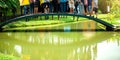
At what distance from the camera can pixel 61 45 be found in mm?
25078

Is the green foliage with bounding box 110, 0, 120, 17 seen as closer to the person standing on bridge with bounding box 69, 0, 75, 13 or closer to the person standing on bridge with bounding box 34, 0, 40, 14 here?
the person standing on bridge with bounding box 69, 0, 75, 13

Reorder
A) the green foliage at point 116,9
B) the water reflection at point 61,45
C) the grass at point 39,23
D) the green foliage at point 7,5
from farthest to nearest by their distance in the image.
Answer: the green foliage at point 116,9 < the green foliage at point 7,5 < the grass at point 39,23 < the water reflection at point 61,45

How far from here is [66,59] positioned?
19.4 metres

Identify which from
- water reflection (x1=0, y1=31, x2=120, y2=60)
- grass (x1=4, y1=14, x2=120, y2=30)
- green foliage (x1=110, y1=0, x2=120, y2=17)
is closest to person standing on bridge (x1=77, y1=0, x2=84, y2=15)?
grass (x1=4, y1=14, x2=120, y2=30)

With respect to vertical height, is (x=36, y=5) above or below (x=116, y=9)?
above

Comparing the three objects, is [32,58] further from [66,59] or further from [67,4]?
[67,4]

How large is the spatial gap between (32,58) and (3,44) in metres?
6.36

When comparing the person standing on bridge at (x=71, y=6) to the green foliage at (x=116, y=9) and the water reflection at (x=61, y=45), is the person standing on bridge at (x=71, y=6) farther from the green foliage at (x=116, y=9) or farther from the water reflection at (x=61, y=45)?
the water reflection at (x=61, y=45)

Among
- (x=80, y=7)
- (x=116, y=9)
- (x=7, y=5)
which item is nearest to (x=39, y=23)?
(x=7, y=5)

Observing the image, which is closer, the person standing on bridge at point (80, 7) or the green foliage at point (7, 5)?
the green foliage at point (7, 5)

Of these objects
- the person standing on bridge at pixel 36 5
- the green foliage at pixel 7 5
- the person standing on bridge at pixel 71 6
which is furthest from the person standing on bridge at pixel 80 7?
the green foliage at pixel 7 5

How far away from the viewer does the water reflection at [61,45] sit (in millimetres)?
20438

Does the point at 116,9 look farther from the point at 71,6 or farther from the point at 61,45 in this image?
the point at 61,45

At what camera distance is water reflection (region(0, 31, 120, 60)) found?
20438 millimetres
